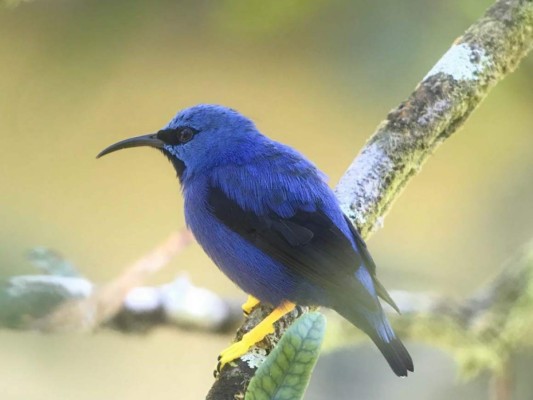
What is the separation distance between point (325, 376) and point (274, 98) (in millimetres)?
1252

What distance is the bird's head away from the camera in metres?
1.51

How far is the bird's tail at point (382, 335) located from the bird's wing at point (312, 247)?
0.08ft

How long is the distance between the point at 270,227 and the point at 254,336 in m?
0.20

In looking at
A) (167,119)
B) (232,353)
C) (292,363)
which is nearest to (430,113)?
(232,353)

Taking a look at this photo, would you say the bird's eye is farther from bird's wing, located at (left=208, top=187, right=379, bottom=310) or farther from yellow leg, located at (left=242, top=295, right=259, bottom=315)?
yellow leg, located at (left=242, top=295, right=259, bottom=315)

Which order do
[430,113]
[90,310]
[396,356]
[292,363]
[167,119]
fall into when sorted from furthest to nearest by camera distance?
1. [167,119]
2. [90,310]
3. [430,113]
4. [396,356]
5. [292,363]

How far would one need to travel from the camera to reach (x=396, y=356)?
4.04ft

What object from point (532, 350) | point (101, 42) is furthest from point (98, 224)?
point (532, 350)

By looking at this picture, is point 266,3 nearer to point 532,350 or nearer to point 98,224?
point 98,224

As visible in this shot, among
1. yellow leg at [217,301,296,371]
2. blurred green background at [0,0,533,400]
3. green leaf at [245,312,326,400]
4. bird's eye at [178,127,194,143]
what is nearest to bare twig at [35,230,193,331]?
blurred green background at [0,0,533,400]

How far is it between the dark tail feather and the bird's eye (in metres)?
0.58

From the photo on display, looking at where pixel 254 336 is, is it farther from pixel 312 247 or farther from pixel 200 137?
pixel 200 137

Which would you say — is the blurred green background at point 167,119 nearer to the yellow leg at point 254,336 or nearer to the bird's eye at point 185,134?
the bird's eye at point 185,134

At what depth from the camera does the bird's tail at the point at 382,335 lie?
4.04ft
